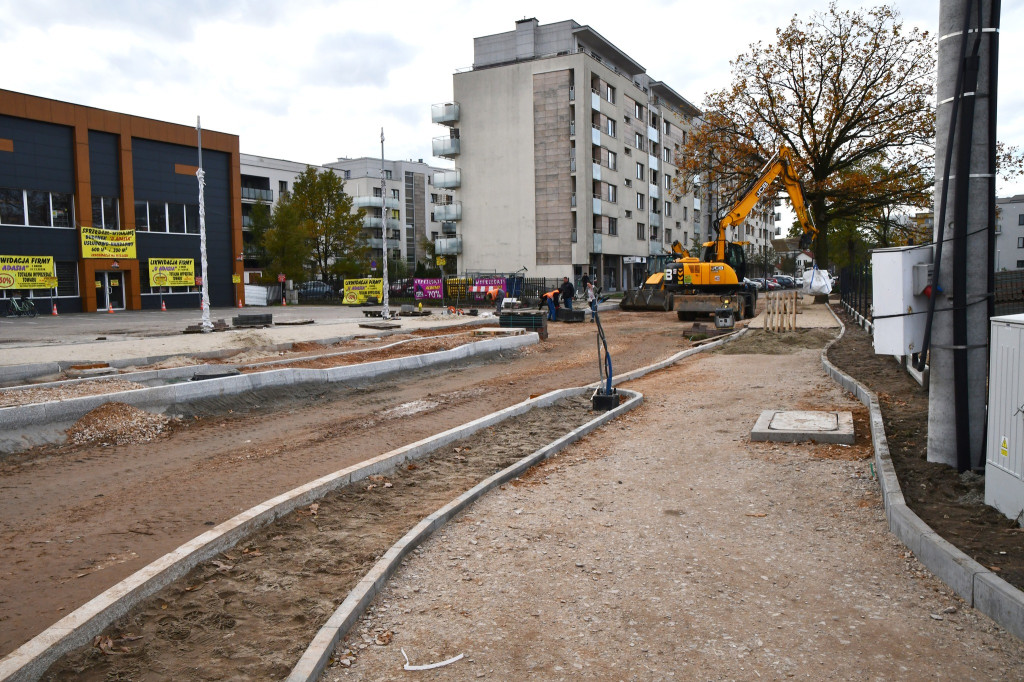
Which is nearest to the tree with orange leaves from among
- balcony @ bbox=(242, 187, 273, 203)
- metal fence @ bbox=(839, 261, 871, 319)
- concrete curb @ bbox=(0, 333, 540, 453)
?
metal fence @ bbox=(839, 261, 871, 319)

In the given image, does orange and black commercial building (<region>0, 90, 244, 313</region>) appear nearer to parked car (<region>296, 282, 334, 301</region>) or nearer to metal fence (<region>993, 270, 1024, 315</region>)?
parked car (<region>296, 282, 334, 301</region>)

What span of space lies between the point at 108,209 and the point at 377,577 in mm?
43671

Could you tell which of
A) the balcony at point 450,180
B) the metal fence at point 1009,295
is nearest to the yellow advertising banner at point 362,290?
the balcony at point 450,180

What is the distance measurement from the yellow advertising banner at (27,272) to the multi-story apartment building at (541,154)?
27.8 m

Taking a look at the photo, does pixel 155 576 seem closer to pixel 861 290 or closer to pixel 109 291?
pixel 861 290

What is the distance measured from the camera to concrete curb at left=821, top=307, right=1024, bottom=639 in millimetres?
3844

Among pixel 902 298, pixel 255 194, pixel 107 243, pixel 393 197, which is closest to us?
pixel 902 298

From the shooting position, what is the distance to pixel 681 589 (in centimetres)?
455

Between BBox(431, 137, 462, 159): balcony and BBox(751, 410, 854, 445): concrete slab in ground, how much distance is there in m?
51.6

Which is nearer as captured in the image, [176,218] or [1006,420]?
[1006,420]

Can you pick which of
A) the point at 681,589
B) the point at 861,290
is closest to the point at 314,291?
the point at 861,290

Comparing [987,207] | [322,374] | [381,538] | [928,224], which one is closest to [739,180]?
[928,224]

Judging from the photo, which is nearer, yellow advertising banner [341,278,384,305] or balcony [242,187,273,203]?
yellow advertising banner [341,278,384,305]

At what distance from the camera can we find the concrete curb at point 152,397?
8656 millimetres
